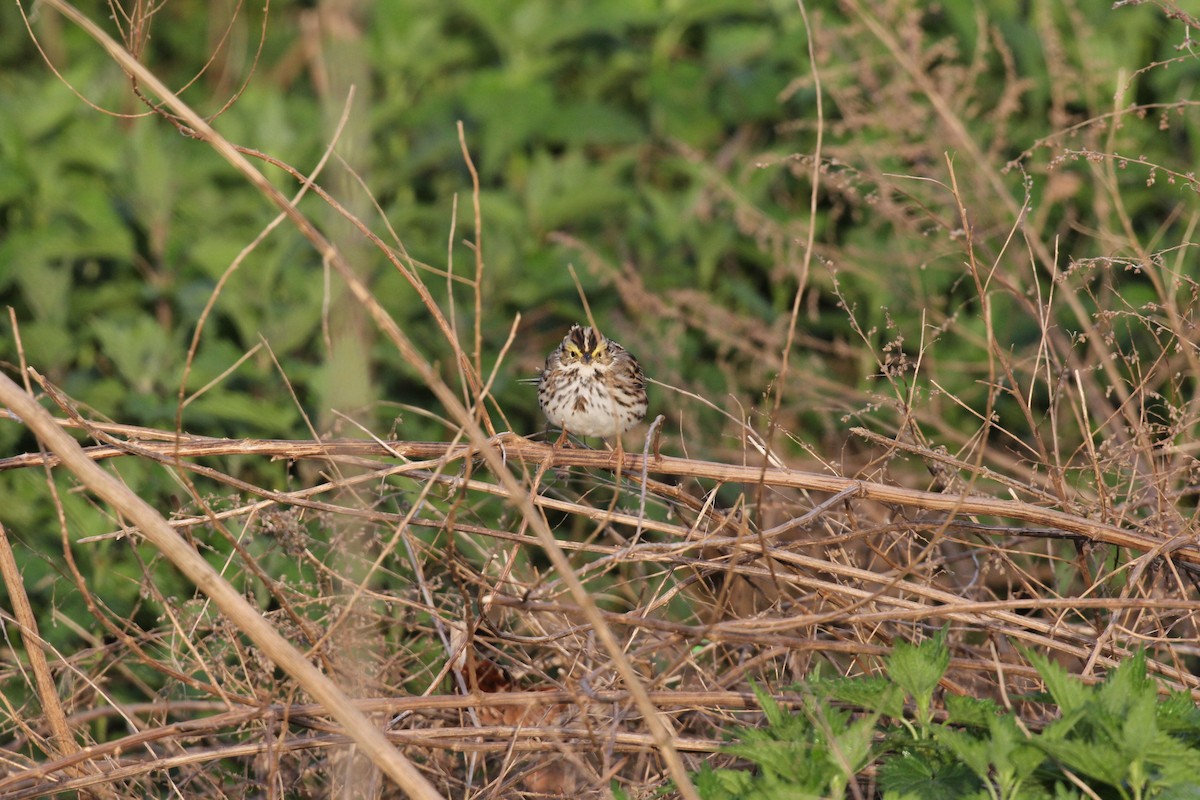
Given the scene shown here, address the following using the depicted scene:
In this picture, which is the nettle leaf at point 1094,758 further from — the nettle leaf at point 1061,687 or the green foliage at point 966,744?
the nettle leaf at point 1061,687

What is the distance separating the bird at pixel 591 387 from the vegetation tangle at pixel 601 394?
3cm

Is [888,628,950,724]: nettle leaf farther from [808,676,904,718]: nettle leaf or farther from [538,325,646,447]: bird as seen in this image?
[538,325,646,447]: bird

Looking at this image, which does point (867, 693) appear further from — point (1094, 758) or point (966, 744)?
point (1094, 758)

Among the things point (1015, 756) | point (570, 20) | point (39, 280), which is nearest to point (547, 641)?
point (1015, 756)

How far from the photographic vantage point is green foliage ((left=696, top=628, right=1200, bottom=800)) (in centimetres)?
250

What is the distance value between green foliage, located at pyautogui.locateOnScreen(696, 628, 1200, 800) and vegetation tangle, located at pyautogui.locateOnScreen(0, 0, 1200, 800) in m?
0.01

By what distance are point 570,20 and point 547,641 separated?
561cm

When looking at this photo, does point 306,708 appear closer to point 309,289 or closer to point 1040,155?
point 309,289

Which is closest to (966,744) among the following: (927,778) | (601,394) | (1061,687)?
(927,778)

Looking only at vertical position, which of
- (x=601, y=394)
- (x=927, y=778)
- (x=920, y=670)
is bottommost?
(x=601, y=394)

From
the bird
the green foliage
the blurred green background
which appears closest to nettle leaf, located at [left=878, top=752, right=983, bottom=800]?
the green foliage

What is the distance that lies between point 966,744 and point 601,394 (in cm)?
227

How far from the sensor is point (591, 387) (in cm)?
467

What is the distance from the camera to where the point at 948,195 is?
6.15m
